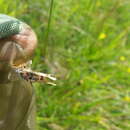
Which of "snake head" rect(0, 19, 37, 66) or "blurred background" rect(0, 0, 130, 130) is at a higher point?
"snake head" rect(0, 19, 37, 66)

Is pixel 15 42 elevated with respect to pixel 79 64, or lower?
elevated

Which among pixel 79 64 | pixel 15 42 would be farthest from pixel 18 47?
pixel 79 64

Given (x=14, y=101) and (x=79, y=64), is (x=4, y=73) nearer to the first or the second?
(x=14, y=101)

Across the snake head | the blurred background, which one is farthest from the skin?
the blurred background

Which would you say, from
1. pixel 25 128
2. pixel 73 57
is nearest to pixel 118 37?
pixel 73 57

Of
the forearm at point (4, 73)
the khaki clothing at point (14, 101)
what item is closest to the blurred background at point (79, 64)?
the khaki clothing at point (14, 101)

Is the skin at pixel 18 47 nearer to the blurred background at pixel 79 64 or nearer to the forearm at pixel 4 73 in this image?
the forearm at pixel 4 73

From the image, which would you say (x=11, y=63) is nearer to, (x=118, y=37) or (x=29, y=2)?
(x=29, y=2)

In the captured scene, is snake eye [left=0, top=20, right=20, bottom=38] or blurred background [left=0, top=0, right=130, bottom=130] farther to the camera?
blurred background [left=0, top=0, right=130, bottom=130]

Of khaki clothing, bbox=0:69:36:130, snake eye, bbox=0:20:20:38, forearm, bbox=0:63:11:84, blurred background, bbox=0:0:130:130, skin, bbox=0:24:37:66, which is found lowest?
blurred background, bbox=0:0:130:130

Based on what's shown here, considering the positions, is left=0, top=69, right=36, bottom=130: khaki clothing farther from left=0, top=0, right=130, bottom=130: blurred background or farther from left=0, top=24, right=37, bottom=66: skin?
left=0, top=0, right=130, bottom=130: blurred background
